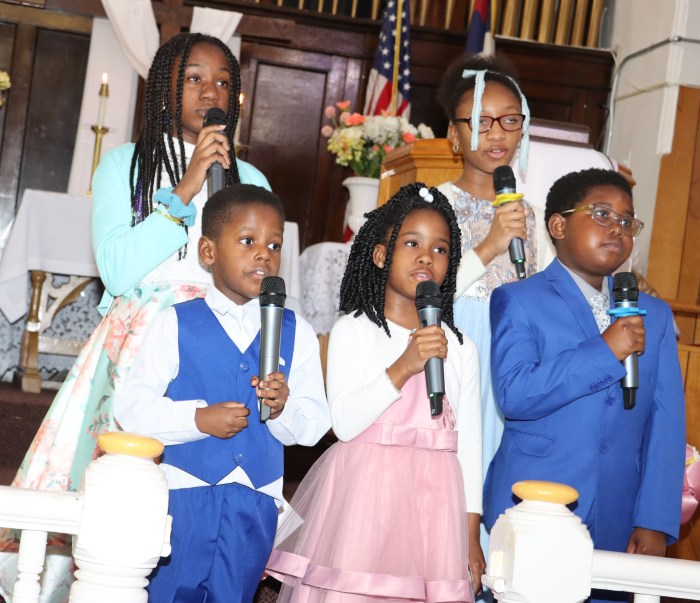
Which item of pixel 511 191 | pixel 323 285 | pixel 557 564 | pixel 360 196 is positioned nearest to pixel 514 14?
pixel 360 196

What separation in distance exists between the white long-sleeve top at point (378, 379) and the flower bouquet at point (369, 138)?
136 inches

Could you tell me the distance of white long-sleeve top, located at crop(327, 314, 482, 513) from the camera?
90.0 inches

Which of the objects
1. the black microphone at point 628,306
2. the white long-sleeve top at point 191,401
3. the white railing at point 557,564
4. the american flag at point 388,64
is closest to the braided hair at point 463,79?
the black microphone at point 628,306

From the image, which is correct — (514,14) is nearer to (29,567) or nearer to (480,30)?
(480,30)

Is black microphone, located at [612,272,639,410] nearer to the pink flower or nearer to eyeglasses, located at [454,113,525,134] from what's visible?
eyeglasses, located at [454,113,525,134]

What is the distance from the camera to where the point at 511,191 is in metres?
2.66

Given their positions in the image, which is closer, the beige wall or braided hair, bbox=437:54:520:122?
braided hair, bbox=437:54:520:122

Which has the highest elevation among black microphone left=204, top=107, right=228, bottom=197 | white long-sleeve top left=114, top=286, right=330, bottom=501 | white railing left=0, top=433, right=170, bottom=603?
black microphone left=204, top=107, right=228, bottom=197

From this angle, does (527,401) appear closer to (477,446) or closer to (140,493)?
(477,446)

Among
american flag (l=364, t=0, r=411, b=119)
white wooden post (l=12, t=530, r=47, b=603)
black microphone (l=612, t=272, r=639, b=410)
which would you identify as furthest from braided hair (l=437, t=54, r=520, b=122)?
american flag (l=364, t=0, r=411, b=119)

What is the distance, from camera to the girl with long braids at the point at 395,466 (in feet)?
7.22

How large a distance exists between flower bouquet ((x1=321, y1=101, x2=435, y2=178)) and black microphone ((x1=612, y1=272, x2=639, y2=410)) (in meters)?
3.50

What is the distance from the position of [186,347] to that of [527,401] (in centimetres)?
78

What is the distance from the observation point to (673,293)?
253 inches
